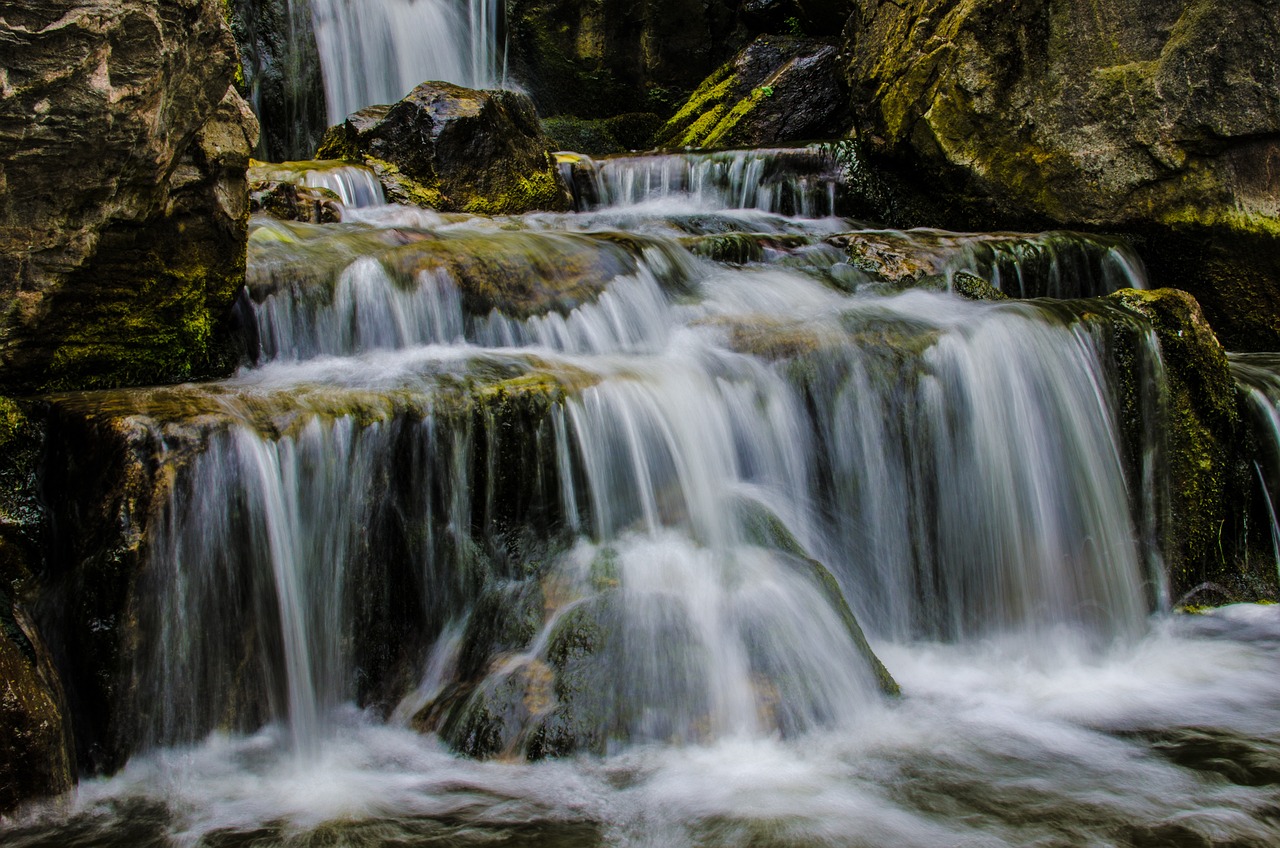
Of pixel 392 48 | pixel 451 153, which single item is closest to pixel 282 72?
pixel 392 48

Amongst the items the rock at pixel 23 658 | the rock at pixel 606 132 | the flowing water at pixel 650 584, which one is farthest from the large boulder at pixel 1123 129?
the rock at pixel 23 658

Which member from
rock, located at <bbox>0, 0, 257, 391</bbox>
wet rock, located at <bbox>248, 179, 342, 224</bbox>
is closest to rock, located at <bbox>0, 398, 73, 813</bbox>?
rock, located at <bbox>0, 0, 257, 391</bbox>

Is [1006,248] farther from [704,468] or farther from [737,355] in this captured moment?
[704,468]

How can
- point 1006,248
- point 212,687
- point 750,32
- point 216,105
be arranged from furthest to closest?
point 750,32, point 1006,248, point 216,105, point 212,687

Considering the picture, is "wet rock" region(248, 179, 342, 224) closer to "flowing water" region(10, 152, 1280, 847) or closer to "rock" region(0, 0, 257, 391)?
"flowing water" region(10, 152, 1280, 847)

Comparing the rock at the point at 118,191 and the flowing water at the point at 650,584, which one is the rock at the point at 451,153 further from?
the rock at the point at 118,191

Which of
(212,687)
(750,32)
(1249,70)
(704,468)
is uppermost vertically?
(750,32)

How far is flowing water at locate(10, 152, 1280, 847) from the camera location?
3008 mm

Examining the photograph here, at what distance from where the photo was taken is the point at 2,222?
11.1ft

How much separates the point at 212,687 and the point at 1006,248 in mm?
6222

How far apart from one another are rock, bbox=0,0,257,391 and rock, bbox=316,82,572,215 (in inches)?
171

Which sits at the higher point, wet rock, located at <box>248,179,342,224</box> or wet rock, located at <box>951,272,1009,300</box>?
wet rock, located at <box>248,179,342,224</box>

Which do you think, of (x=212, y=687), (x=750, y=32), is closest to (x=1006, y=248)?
(x=212, y=687)

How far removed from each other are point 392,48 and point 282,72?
1.64m
